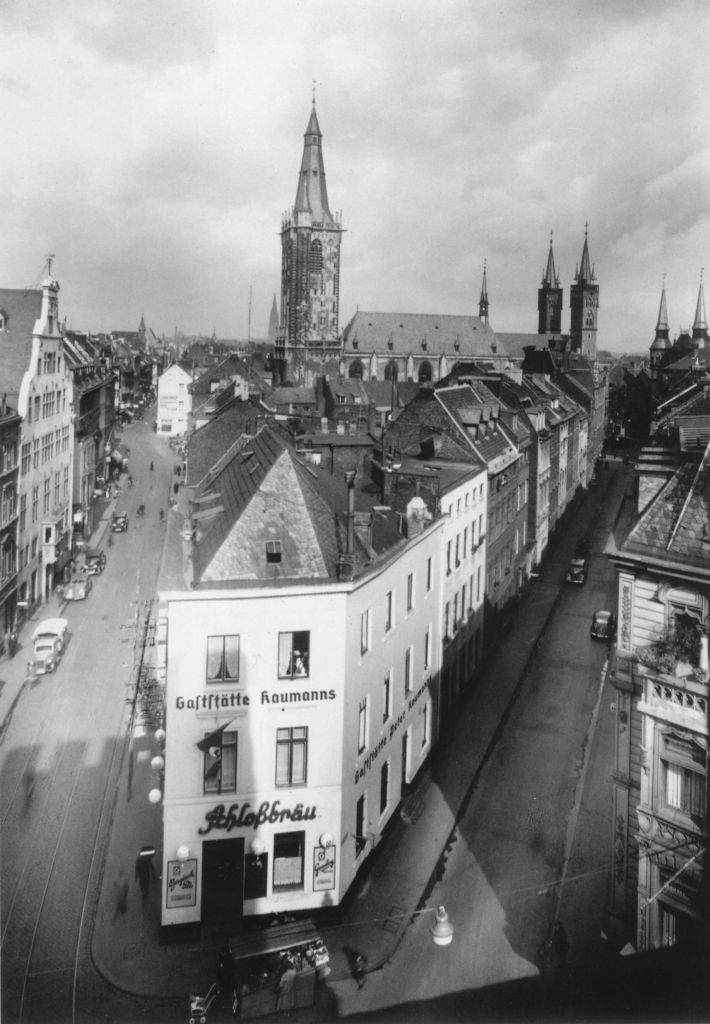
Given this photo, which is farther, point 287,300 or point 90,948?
point 287,300

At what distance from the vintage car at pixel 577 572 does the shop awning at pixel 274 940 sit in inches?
1542

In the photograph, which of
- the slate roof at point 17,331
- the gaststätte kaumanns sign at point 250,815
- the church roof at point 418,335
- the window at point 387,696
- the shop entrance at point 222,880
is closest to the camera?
the gaststätte kaumanns sign at point 250,815

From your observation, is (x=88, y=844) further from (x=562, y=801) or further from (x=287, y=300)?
(x=287, y=300)

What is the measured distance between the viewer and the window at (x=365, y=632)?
25.4 metres

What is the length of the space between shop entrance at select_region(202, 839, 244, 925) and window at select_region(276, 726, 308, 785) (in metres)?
2.12

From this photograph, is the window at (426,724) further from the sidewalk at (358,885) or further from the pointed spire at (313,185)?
the pointed spire at (313,185)

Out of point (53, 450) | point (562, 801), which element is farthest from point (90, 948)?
point (53, 450)

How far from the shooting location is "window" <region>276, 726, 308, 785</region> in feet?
77.8

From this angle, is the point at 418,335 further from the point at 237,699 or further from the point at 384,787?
the point at 237,699

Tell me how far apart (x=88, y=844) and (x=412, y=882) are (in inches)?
399

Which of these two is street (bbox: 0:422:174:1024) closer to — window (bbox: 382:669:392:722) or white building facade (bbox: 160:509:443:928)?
white building facade (bbox: 160:509:443:928)

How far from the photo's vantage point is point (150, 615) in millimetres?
45406

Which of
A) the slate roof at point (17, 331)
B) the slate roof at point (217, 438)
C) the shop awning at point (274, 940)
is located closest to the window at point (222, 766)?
the shop awning at point (274, 940)

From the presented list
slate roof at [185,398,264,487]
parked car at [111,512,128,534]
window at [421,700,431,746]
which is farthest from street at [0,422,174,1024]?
parked car at [111,512,128,534]
